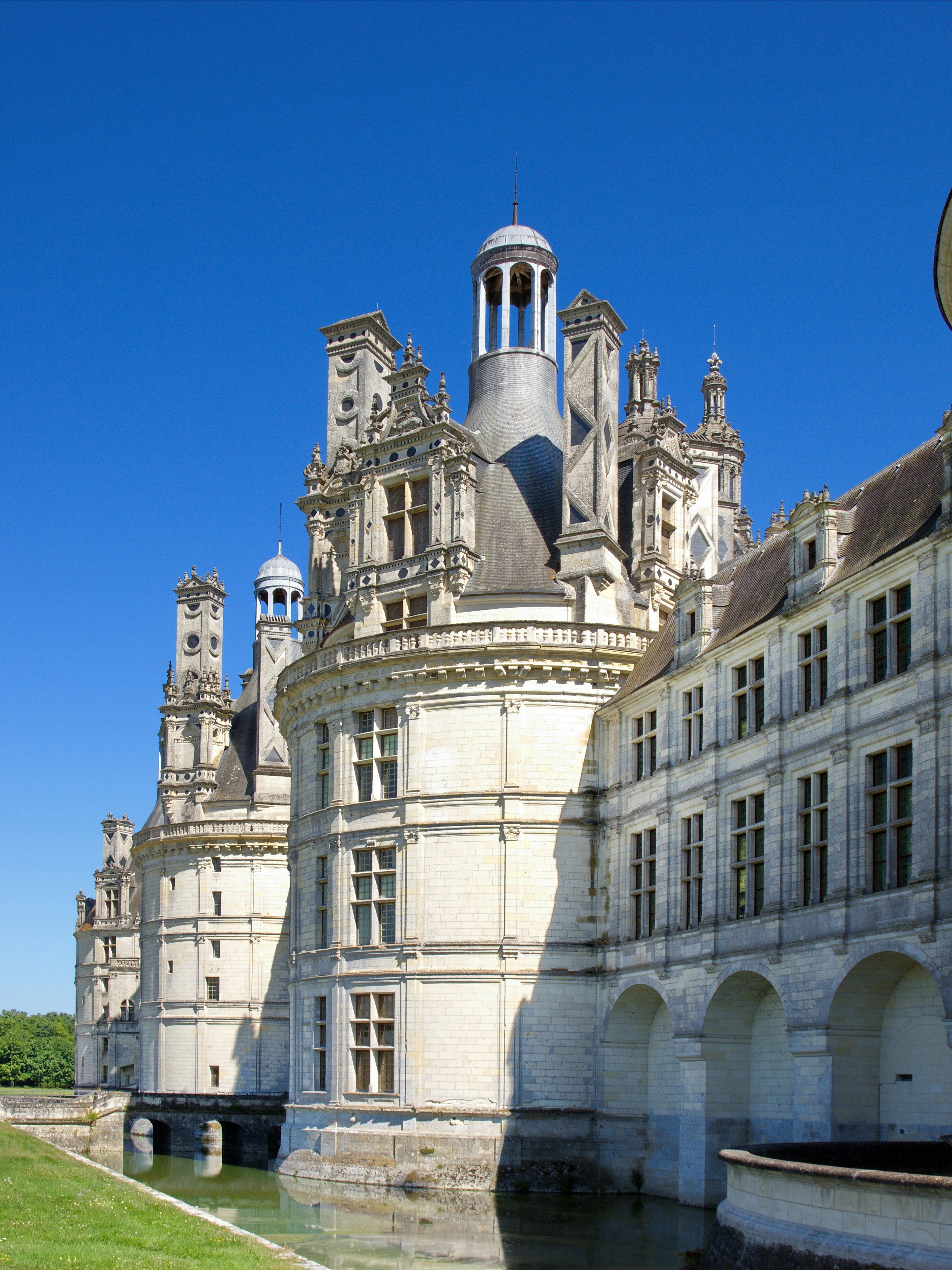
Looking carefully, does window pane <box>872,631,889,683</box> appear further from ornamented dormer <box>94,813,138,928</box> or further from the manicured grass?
ornamented dormer <box>94,813,138,928</box>

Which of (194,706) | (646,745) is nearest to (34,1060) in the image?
(194,706)

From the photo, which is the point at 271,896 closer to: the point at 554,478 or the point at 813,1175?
the point at 554,478

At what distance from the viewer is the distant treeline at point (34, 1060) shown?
112062 millimetres

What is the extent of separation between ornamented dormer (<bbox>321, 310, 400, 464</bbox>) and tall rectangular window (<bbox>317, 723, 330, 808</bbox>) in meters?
10.2

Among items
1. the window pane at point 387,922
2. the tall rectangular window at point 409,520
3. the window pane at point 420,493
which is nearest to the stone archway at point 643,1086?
the window pane at point 387,922

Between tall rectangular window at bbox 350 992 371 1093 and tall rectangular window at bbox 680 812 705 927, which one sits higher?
tall rectangular window at bbox 680 812 705 927

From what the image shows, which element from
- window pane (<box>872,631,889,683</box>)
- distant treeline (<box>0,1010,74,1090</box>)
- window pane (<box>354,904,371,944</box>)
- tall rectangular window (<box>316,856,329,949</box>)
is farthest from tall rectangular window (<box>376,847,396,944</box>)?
distant treeline (<box>0,1010,74,1090</box>)

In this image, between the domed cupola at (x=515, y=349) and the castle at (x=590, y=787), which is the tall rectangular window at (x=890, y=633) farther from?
the domed cupola at (x=515, y=349)

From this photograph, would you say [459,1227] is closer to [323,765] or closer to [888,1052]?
[888,1052]

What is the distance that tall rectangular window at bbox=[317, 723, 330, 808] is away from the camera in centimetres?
3769

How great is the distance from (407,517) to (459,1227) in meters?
18.3

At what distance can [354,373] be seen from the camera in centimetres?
4516

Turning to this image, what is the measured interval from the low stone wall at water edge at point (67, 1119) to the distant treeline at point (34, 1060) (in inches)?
2611

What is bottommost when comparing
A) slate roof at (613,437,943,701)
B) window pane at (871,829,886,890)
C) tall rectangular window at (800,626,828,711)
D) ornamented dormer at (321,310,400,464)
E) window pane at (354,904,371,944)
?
window pane at (354,904,371,944)
